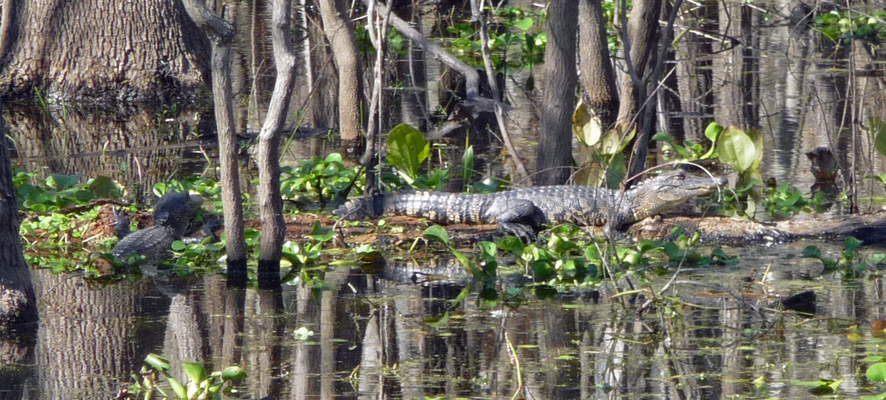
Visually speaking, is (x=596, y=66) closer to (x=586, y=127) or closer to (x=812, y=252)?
(x=586, y=127)

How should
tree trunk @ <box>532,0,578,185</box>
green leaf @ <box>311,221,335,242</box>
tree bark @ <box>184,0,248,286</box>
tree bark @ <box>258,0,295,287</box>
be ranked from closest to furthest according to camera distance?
1. tree bark @ <box>184,0,248,286</box>
2. tree bark @ <box>258,0,295,287</box>
3. green leaf @ <box>311,221,335,242</box>
4. tree trunk @ <box>532,0,578,185</box>

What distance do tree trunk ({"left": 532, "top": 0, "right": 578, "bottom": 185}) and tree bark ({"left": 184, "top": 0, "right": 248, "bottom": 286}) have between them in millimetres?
2321

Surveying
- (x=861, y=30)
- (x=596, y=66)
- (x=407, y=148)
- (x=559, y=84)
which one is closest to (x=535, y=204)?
(x=559, y=84)

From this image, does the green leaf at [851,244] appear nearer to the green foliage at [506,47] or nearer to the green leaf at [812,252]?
the green leaf at [812,252]

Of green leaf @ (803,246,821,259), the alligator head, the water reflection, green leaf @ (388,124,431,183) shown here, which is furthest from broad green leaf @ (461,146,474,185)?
green leaf @ (803,246,821,259)

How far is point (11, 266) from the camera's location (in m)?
4.96

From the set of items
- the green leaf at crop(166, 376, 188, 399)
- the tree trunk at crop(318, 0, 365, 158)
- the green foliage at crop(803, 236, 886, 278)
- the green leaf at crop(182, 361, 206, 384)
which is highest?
the tree trunk at crop(318, 0, 365, 158)

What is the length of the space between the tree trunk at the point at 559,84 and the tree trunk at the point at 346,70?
2.18 metres

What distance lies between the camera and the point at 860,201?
24.7 feet

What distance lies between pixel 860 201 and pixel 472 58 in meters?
7.42

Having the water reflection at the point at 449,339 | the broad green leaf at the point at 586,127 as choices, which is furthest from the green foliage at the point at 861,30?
the water reflection at the point at 449,339

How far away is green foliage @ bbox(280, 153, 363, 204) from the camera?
7781 mm

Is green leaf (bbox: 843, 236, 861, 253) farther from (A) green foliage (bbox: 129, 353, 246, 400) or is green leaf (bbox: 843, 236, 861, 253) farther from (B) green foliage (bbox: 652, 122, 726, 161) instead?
(A) green foliage (bbox: 129, 353, 246, 400)

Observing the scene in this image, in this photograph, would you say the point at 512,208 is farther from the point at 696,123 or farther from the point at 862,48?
the point at 862,48
